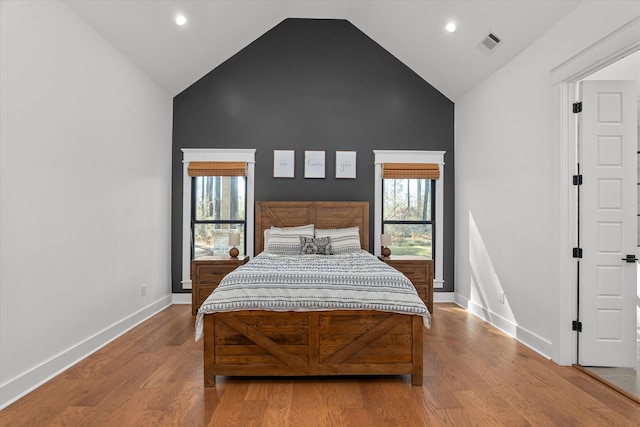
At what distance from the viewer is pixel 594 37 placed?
3.15 meters

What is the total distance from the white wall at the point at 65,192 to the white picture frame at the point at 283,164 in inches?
66.5

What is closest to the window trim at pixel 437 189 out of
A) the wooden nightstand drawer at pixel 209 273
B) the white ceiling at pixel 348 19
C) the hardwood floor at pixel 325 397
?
the white ceiling at pixel 348 19

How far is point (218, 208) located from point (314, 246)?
167 centimetres

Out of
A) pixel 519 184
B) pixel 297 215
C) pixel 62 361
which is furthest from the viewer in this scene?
pixel 297 215

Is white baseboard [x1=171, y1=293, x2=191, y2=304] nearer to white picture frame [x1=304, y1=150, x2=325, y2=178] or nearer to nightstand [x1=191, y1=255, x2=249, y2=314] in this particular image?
nightstand [x1=191, y1=255, x2=249, y2=314]

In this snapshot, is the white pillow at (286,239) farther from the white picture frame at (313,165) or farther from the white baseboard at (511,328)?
the white baseboard at (511,328)

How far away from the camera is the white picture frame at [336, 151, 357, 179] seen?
5977 mm

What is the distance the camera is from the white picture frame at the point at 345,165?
5.98m

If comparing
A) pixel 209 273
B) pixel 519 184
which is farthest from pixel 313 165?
pixel 519 184

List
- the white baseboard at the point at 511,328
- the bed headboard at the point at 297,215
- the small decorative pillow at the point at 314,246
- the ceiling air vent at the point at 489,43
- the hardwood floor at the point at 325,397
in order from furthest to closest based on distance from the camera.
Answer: the bed headboard at the point at 297,215
the small decorative pillow at the point at 314,246
the ceiling air vent at the point at 489,43
the white baseboard at the point at 511,328
the hardwood floor at the point at 325,397

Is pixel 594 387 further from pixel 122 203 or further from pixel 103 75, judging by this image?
pixel 103 75

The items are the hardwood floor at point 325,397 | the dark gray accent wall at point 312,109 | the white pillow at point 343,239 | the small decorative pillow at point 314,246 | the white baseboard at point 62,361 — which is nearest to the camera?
the hardwood floor at point 325,397

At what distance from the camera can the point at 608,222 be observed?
11.2 feet

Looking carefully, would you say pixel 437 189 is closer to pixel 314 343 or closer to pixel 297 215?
pixel 297 215
